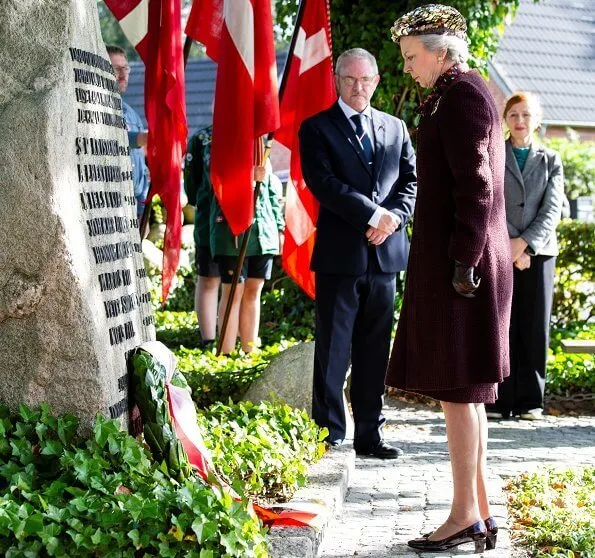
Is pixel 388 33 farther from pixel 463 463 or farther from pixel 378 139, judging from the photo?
pixel 463 463

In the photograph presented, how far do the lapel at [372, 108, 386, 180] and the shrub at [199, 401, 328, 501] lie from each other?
4.98ft

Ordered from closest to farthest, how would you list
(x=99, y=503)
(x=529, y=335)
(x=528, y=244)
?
(x=99, y=503) → (x=528, y=244) → (x=529, y=335)

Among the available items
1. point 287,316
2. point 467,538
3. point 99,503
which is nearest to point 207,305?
point 287,316

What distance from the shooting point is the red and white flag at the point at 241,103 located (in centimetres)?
741

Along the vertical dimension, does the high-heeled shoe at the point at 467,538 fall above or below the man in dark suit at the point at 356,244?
below

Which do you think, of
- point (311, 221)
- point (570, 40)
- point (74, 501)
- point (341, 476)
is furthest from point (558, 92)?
point (74, 501)

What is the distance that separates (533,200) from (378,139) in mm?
1845

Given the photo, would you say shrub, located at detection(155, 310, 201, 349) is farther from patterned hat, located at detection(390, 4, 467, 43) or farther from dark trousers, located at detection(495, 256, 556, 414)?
patterned hat, located at detection(390, 4, 467, 43)

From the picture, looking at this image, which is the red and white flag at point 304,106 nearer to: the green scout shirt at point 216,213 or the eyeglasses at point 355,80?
the green scout shirt at point 216,213

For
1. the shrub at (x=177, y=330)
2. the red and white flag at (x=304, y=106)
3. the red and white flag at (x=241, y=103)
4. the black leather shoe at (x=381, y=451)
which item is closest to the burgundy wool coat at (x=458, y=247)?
the black leather shoe at (x=381, y=451)

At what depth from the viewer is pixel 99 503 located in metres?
3.72

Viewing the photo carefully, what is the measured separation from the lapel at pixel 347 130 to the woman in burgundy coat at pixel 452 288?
1781mm

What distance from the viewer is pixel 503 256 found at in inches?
192

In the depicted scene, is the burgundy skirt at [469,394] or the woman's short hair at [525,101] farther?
the woman's short hair at [525,101]
